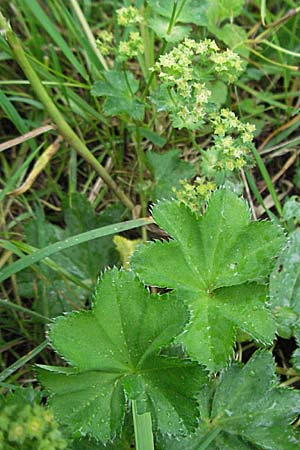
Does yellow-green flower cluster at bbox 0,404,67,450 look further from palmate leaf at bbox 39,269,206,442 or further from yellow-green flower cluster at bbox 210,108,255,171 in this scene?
yellow-green flower cluster at bbox 210,108,255,171

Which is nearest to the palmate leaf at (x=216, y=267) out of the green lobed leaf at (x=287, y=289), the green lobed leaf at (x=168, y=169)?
the green lobed leaf at (x=287, y=289)

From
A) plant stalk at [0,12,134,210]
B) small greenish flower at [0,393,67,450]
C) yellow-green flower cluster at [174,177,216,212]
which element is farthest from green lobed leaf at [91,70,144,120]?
small greenish flower at [0,393,67,450]

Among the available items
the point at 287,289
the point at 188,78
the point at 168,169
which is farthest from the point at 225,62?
the point at 287,289

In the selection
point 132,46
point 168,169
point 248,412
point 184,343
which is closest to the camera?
point 184,343

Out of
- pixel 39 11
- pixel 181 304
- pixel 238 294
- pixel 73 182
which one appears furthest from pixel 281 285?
pixel 39 11

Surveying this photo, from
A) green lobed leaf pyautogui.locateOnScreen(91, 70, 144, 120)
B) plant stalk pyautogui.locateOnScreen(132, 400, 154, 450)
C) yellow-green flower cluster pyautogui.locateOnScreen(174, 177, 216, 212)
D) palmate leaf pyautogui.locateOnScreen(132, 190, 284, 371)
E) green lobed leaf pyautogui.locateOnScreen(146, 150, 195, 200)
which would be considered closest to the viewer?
plant stalk pyautogui.locateOnScreen(132, 400, 154, 450)

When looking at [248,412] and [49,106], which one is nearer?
[248,412]

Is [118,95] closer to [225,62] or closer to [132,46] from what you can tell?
[132,46]
